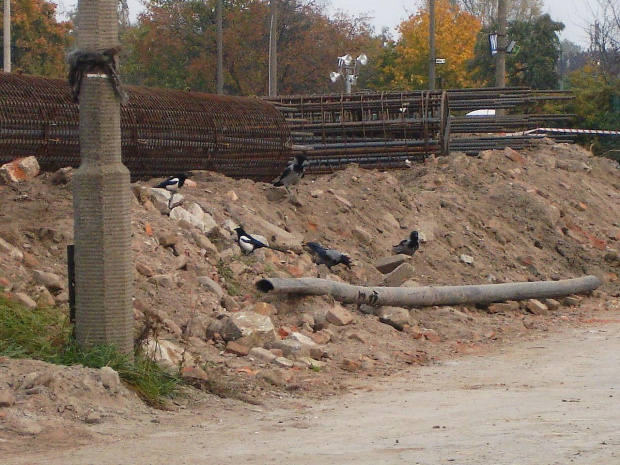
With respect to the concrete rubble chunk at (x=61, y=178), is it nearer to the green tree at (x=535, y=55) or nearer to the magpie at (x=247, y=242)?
the magpie at (x=247, y=242)

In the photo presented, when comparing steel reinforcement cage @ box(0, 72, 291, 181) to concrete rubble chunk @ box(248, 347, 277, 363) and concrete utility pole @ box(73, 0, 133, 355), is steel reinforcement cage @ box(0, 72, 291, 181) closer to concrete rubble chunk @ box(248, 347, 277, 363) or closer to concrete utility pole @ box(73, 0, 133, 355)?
concrete utility pole @ box(73, 0, 133, 355)

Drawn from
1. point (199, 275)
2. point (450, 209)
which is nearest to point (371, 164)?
point (450, 209)

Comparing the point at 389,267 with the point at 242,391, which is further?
the point at 389,267

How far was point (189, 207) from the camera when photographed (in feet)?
40.4

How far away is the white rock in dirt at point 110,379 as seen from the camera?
734cm

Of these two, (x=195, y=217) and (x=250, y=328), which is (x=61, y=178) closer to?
(x=195, y=217)

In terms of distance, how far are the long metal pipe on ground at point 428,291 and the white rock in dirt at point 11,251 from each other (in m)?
2.32

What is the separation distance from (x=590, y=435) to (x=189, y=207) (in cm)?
693

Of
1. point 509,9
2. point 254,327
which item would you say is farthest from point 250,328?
point 509,9

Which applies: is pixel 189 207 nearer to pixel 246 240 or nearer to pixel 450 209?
pixel 246 240

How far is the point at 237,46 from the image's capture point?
2189 inches

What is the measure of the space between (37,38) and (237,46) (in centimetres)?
1039

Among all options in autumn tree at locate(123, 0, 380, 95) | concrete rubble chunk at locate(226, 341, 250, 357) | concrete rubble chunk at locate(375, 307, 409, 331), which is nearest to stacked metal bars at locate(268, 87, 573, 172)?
concrete rubble chunk at locate(375, 307, 409, 331)

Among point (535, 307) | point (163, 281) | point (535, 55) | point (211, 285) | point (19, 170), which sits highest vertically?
point (535, 55)
